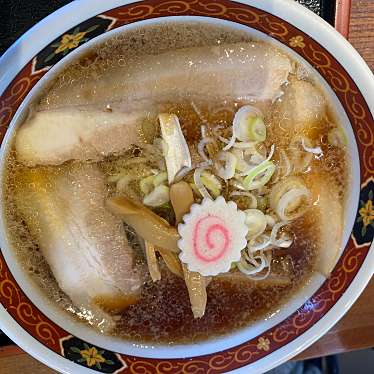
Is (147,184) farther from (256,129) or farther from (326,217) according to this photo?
(326,217)

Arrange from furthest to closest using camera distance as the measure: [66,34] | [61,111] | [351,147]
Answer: [351,147] < [61,111] < [66,34]

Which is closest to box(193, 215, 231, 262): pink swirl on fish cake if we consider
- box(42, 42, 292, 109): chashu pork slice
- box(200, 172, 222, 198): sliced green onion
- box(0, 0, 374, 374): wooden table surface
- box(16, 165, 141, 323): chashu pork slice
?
box(200, 172, 222, 198): sliced green onion

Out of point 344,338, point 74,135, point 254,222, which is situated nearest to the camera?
point 74,135

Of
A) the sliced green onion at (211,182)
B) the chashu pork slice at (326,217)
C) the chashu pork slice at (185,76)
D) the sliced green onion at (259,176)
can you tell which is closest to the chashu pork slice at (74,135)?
the chashu pork slice at (185,76)

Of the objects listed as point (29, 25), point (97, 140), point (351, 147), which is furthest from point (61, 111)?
point (351, 147)

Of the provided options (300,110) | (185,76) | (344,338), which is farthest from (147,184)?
(344,338)

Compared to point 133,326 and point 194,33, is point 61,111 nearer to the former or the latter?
point 194,33
